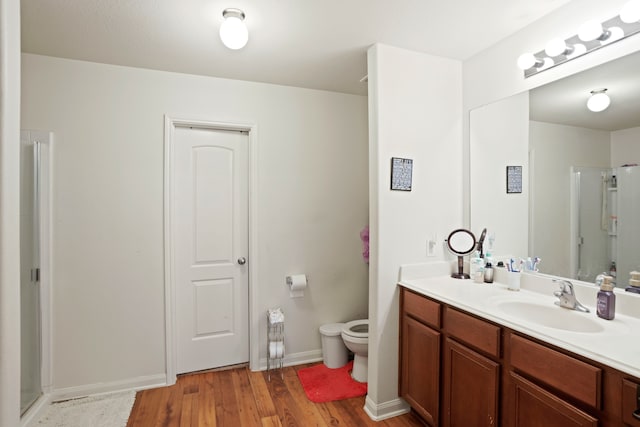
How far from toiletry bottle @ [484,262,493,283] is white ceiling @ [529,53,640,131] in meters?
0.94

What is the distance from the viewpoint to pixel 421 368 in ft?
6.55

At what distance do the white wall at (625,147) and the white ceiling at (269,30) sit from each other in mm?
761

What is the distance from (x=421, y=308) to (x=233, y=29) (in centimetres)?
190

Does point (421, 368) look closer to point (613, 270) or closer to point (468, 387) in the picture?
point (468, 387)

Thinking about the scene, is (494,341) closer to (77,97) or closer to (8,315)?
(8,315)

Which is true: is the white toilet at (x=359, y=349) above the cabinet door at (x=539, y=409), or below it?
below

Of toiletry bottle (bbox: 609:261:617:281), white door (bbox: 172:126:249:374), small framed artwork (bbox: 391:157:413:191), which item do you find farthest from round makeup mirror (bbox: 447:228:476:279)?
white door (bbox: 172:126:249:374)

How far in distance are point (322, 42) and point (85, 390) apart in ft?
9.66

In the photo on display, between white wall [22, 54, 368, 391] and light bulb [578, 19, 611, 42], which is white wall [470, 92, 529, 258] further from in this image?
white wall [22, 54, 368, 391]

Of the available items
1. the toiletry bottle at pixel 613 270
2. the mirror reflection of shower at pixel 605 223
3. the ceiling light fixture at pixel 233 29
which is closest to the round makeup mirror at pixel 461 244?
the mirror reflection of shower at pixel 605 223

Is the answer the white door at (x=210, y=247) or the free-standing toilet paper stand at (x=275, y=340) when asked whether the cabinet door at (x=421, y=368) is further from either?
the white door at (x=210, y=247)

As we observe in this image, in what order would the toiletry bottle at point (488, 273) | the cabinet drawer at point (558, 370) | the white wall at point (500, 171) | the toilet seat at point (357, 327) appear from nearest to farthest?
the cabinet drawer at point (558, 370)
the white wall at point (500, 171)
the toiletry bottle at point (488, 273)
the toilet seat at point (357, 327)

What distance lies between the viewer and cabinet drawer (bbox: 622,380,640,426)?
1032 mm

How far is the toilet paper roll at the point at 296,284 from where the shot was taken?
283 cm
